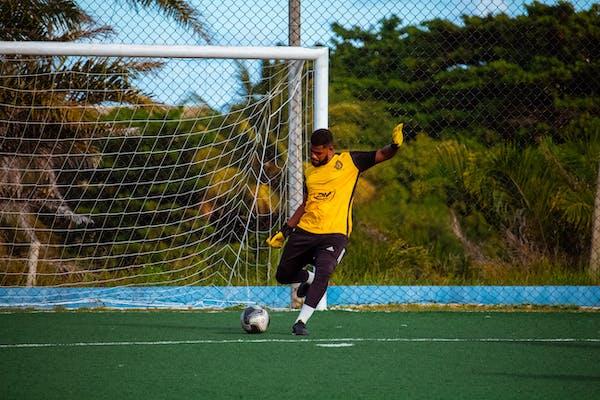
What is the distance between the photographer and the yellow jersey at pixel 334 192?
8.20 m

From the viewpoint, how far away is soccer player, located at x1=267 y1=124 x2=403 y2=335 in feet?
26.7

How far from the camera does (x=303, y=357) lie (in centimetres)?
659

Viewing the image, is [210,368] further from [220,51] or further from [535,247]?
[535,247]

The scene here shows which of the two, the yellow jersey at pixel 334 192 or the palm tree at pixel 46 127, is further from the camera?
the palm tree at pixel 46 127

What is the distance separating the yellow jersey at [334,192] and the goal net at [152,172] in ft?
6.05

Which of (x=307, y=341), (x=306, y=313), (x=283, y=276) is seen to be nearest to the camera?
(x=307, y=341)

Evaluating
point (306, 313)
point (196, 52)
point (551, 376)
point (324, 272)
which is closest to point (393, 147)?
point (324, 272)

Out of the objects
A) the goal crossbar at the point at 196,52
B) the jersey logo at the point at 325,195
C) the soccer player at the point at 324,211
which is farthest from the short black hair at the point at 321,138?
the goal crossbar at the point at 196,52

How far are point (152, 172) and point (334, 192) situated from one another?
13.0 feet

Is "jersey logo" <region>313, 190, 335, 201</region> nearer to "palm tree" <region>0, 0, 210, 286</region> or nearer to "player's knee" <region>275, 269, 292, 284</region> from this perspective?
"player's knee" <region>275, 269, 292, 284</region>

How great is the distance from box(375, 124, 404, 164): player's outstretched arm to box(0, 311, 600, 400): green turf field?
1298 millimetres

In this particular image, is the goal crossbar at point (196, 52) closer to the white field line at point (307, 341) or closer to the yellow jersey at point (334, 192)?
the yellow jersey at point (334, 192)

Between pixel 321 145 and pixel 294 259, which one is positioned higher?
pixel 321 145

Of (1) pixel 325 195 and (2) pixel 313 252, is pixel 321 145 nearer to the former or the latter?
(1) pixel 325 195
